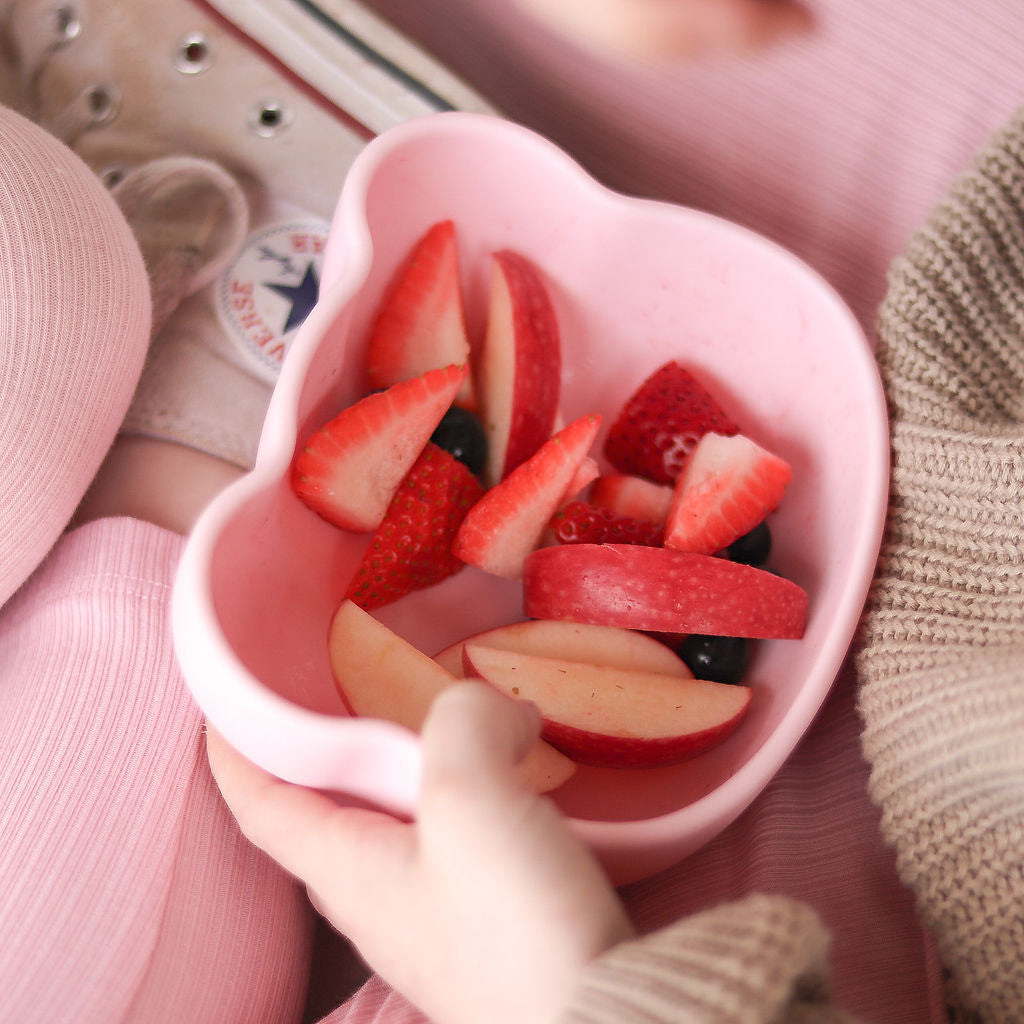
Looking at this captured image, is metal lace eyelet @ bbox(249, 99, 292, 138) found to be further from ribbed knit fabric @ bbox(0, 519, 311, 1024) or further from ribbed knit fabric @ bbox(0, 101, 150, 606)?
ribbed knit fabric @ bbox(0, 519, 311, 1024)

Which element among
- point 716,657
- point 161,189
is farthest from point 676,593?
point 161,189

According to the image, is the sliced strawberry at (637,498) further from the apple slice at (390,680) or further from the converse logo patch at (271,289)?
the converse logo patch at (271,289)

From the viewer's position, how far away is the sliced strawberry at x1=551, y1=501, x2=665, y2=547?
0.57m

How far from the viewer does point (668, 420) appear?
618 millimetres

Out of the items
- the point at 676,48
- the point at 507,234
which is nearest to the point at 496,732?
the point at 507,234

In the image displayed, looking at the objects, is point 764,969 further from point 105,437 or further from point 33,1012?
point 105,437

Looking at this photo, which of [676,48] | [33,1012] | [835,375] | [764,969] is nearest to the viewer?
[764,969]

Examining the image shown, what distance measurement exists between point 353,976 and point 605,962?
0.38 metres

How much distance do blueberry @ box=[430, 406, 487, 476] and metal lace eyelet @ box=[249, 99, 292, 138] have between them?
13.3 inches

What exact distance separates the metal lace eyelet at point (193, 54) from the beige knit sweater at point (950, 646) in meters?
0.58

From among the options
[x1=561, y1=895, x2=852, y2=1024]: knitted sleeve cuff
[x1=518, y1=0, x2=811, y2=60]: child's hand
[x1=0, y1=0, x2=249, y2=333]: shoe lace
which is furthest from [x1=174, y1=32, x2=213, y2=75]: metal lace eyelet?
[x1=561, y1=895, x2=852, y2=1024]: knitted sleeve cuff

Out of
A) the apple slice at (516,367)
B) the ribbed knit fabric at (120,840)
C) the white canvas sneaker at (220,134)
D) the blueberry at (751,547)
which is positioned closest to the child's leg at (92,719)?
the ribbed knit fabric at (120,840)

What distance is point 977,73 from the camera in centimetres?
66

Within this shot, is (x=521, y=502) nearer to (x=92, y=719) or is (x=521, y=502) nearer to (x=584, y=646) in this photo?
(x=584, y=646)
